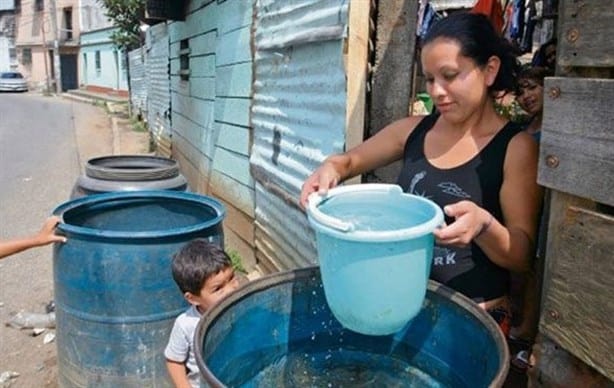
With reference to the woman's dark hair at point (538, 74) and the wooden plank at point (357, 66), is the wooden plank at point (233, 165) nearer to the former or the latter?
the wooden plank at point (357, 66)

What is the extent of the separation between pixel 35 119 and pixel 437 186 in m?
21.3

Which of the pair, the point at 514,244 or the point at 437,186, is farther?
the point at 437,186

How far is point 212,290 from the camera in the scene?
221cm

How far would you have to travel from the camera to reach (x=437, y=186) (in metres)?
Result: 1.66

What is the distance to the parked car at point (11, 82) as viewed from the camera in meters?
33.7

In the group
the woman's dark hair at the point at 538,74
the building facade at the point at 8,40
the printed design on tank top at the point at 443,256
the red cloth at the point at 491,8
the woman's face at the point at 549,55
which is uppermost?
the building facade at the point at 8,40

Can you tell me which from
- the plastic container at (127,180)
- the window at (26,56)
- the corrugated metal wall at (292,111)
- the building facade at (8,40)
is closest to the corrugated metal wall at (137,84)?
the corrugated metal wall at (292,111)

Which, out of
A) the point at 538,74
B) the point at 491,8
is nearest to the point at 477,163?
the point at 538,74

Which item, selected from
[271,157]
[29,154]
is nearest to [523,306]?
[271,157]

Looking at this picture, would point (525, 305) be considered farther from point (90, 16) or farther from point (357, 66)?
point (90, 16)

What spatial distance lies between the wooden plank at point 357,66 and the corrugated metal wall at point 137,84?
1401 centimetres

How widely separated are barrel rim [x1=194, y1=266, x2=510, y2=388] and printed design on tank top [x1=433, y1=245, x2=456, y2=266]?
0.53 feet

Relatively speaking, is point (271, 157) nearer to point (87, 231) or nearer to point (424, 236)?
point (87, 231)

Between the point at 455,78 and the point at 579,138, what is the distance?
42cm
